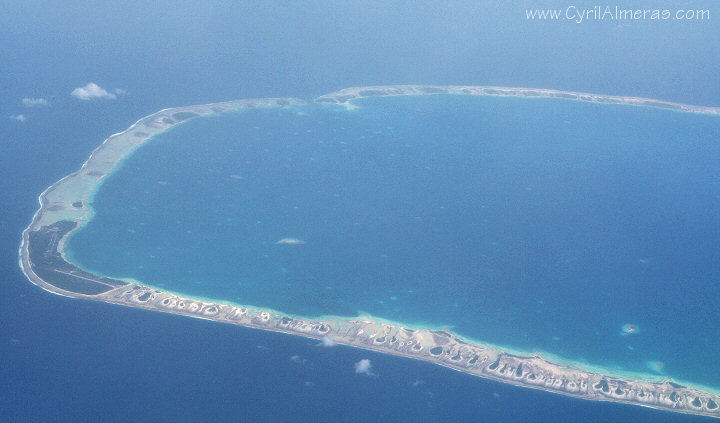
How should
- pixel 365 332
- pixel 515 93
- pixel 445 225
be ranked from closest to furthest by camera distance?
pixel 365 332
pixel 445 225
pixel 515 93

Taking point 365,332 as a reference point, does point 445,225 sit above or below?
above

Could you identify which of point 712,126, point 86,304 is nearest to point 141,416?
point 86,304

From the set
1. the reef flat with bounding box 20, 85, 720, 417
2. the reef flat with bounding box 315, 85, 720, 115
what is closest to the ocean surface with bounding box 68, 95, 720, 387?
the reef flat with bounding box 20, 85, 720, 417

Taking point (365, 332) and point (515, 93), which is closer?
point (365, 332)

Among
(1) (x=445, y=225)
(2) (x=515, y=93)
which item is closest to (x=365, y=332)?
(1) (x=445, y=225)

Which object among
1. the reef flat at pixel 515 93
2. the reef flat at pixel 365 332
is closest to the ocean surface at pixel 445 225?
the reef flat at pixel 365 332

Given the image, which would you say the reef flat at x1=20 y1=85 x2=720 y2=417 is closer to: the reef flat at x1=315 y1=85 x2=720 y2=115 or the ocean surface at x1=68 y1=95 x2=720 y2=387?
the ocean surface at x1=68 y1=95 x2=720 y2=387

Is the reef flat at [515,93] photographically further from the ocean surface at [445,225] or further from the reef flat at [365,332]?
the reef flat at [365,332]

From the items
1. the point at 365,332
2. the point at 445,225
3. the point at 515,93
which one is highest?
the point at 515,93

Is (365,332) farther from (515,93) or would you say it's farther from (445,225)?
(515,93)
